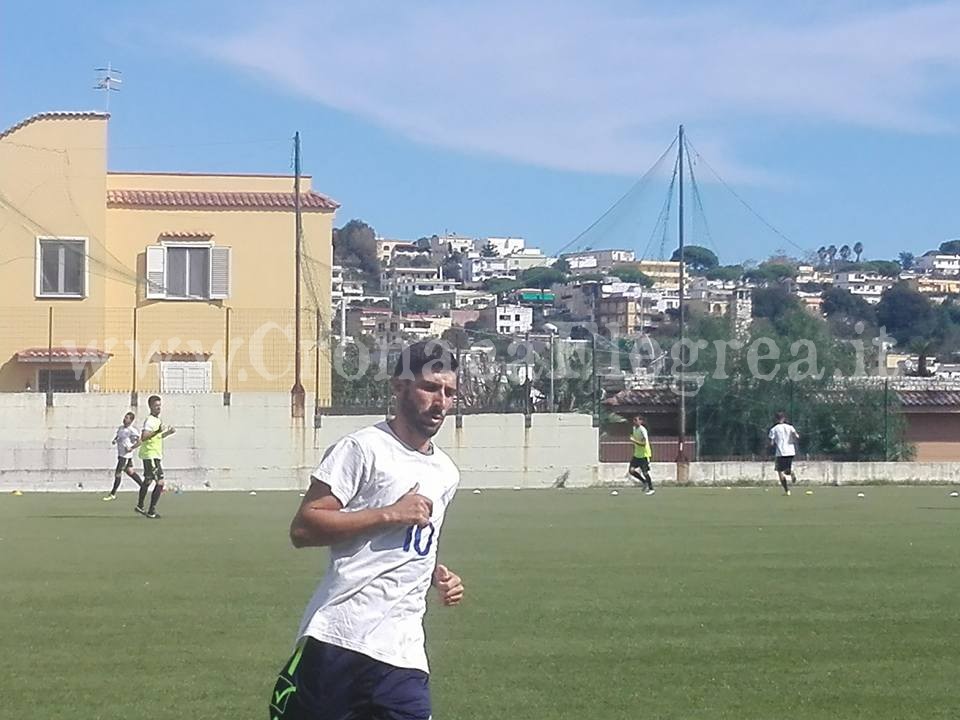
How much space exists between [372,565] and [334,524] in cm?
24

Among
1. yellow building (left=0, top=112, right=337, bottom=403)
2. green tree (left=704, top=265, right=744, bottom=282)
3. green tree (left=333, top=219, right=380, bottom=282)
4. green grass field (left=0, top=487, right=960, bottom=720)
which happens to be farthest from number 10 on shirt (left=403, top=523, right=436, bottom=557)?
green tree (left=333, top=219, right=380, bottom=282)

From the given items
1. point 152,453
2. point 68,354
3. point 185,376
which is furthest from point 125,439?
point 185,376

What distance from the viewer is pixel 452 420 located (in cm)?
3912

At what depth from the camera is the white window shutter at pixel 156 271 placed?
4819 cm

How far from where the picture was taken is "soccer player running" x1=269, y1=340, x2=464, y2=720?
611 centimetres

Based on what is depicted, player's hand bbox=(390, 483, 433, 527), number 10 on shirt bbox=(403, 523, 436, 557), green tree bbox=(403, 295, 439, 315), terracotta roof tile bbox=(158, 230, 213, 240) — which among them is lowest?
number 10 on shirt bbox=(403, 523, 436, 557)

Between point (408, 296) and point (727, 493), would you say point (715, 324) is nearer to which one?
point (727, 493)

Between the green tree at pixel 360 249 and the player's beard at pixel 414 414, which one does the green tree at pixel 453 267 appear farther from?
the player's beard at pixel 414 414

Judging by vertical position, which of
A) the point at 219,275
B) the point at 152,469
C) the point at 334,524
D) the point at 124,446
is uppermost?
the point at 219,275

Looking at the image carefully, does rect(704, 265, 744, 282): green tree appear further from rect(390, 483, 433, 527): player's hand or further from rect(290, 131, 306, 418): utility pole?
rect(390, 483, 433, 527): player's hand

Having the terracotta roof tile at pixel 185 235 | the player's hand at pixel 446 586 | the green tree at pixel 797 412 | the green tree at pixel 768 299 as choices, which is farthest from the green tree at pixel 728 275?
the player's hand at pixel 446 586

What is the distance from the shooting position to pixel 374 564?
619 centimetres

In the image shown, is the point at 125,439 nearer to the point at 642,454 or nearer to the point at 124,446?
the point at 124,446

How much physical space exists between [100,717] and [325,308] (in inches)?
1550
